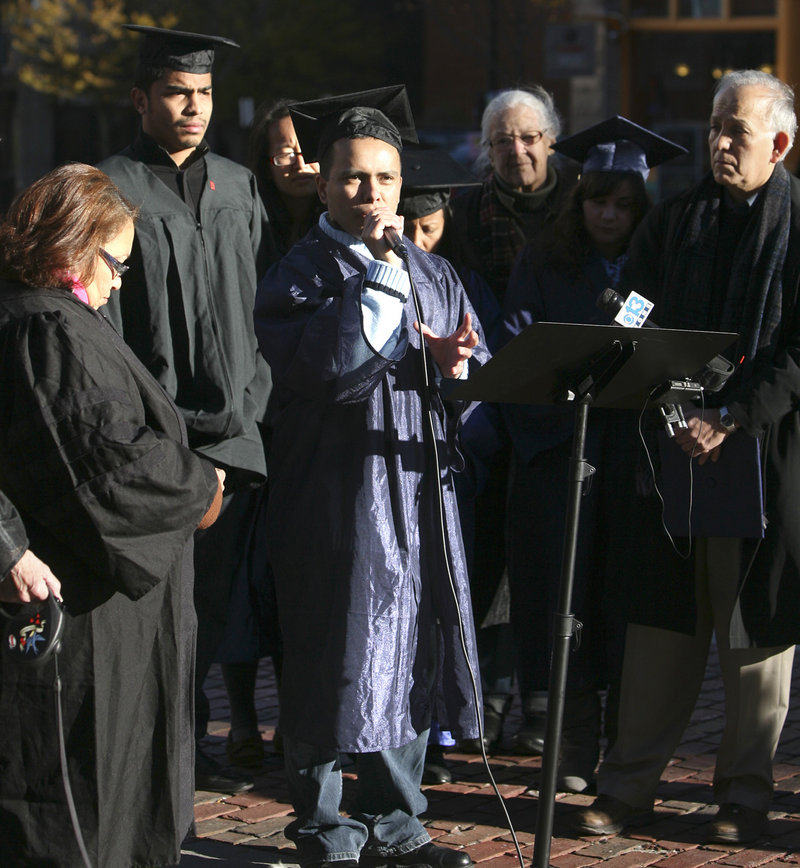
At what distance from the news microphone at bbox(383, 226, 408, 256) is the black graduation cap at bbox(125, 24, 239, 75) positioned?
4.44 feet

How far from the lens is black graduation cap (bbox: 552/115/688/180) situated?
15.1ft

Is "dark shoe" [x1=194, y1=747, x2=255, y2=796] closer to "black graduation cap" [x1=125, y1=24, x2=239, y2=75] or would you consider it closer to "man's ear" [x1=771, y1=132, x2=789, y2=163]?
"black graduation cap" [x1=125, y1=24, x2=239, y2=75]

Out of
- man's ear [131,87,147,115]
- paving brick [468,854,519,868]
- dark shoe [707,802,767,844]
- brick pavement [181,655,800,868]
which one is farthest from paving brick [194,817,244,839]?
man's ear [131,87,147,115]

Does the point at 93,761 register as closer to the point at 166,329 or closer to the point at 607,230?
the point at 166,329

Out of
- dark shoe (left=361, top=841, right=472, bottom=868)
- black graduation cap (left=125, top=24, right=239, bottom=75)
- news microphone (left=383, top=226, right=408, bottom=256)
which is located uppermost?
black graduation cap (left=125, top=24, right=239, bottom=75)

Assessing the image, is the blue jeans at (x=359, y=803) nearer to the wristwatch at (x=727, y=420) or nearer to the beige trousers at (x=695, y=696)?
the beige trousers at (x=695, y=696)

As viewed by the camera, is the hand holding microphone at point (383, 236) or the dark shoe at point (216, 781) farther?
the dark shoe at point (216, 781)

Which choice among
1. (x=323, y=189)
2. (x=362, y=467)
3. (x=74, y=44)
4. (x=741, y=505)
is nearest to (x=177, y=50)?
(x=323, y=189)

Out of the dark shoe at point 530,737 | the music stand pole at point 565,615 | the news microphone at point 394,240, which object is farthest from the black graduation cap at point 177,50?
the dark shoe at point 530,737

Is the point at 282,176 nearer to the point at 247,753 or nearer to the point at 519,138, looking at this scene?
the point at 519,138

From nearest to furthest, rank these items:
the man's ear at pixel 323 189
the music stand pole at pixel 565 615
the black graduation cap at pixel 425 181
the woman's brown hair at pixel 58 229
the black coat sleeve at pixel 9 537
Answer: the black coat sleeve at pixel 9 537 → the woman's brown hair at pixel 58 229 → the music stand pole at pixel 565 615 → the man's ear at pixel 323 189 → the black graduation cap at pixel 425 181

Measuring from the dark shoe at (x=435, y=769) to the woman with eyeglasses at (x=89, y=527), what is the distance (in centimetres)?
150

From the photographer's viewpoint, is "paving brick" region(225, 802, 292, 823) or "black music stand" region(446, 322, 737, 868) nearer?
"black music stand" region(446, 322, 737, 868)

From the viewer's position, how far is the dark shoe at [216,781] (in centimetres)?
455
